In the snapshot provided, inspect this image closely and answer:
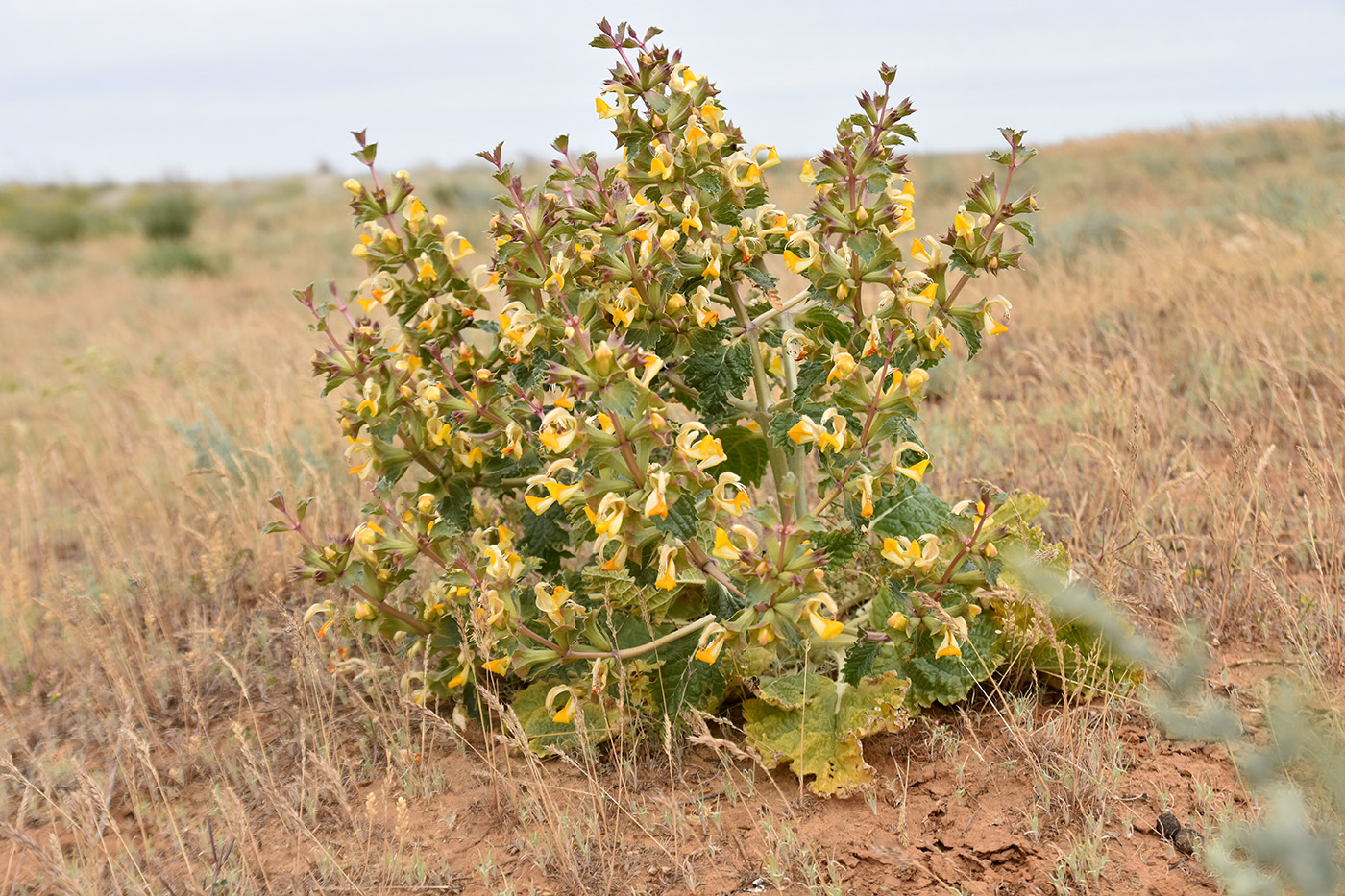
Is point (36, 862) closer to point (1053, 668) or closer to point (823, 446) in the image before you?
point (823, 446)

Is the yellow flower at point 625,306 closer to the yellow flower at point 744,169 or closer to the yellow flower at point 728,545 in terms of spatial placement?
the yellow flower at point 744,169

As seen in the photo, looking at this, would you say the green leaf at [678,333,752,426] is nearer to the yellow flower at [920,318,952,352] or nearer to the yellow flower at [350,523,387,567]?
the yellow flower at [920,318,952,352]

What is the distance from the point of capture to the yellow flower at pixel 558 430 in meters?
1.88

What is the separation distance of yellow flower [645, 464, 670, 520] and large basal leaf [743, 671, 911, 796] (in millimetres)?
668

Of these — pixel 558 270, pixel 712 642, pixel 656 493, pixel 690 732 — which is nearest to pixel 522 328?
pixel 558 270

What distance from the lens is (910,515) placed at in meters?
2.14

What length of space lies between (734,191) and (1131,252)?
593cm

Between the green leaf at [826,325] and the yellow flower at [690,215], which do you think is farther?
the green leaf at [826,325]

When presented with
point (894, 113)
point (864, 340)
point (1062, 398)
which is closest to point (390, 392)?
point (864, 340)

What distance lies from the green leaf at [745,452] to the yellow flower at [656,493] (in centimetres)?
56

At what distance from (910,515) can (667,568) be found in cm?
60

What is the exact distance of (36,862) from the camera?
2.52 m

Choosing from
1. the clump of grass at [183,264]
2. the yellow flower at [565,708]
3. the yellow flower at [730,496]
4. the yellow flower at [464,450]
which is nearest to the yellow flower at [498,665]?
the yellow flower at [565,708]

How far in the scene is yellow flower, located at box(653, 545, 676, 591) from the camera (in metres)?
1.93
